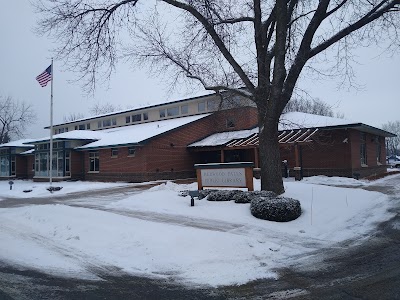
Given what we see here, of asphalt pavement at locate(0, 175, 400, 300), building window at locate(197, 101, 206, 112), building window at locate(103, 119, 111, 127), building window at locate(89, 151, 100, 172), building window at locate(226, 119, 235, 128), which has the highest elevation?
building window at locate(197, 101, 206, 112)

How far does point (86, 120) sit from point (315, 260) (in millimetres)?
42931

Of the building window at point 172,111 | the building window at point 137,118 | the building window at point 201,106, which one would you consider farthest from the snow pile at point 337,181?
the building window at point 137,118

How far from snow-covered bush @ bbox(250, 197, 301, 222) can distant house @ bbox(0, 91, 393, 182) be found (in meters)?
13.6

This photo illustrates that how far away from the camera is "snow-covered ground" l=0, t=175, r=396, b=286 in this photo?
6566 mm

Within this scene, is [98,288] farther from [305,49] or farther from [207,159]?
[207,159]

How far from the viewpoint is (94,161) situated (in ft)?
106

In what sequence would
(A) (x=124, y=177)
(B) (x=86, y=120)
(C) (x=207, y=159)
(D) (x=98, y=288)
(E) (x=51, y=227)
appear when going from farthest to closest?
(B) (x=86, y=120)
(C) (x=207, y=159)
(A) (x=124, y=177)
(E) (x=51, y=227)
(D) (x=98, y=288)

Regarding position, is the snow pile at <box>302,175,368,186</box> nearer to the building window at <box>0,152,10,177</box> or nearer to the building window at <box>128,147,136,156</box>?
the building window at <box>128,147,136,156</box>

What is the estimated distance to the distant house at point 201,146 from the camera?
83.3ft

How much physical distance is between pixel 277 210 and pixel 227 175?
4248mm

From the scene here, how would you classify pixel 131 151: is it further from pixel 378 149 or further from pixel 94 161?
pixel 378 149

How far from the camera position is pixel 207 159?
3331 centimetres

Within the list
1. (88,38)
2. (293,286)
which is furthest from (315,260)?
(88,38)

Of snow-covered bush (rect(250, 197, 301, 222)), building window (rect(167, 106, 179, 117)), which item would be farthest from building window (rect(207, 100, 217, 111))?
snow-covered bush (rect(250, 197, 301, 222))
